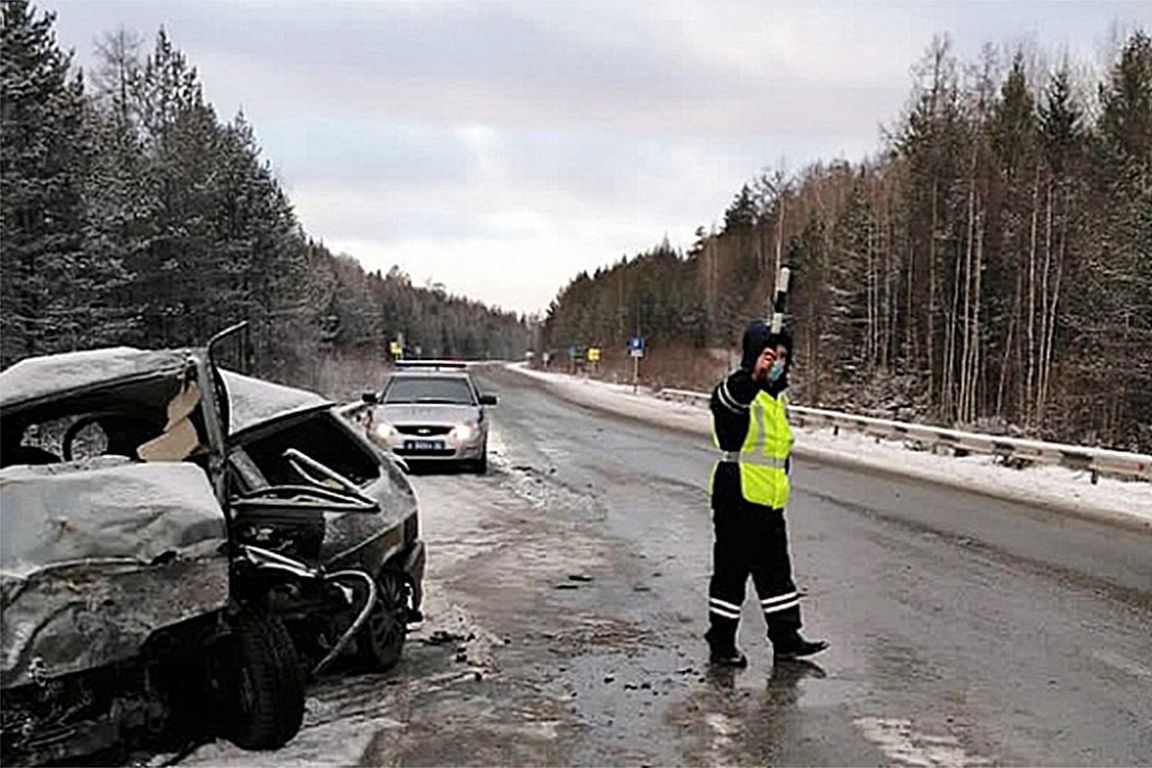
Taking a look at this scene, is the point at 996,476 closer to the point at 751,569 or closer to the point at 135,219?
the point at 751,569

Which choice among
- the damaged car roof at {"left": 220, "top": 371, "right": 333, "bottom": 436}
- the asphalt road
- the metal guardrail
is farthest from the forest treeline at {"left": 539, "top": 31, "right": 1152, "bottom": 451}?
the damaged car roof at {"left": 220, "top": 371, "right": 333, "bottom": 436}

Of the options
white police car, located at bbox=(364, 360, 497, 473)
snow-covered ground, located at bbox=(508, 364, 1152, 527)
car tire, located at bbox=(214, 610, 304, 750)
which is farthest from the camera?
white police car, located at bbox=(364, 360, 497, 473)

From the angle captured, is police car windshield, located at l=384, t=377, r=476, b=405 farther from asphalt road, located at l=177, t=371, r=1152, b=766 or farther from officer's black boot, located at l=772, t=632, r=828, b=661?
officer's black boot, located at l=772, t=632, r=828, b=661

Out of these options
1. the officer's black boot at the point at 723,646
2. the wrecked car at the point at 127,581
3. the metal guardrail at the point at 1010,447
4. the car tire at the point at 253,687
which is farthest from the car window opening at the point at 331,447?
the metal guardrail at the point at 1010,447

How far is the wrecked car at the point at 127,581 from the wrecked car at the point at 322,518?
33 centimetres

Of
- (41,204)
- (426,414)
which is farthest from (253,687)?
(41,204)

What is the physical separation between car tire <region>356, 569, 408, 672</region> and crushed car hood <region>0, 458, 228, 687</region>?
6.42 ft

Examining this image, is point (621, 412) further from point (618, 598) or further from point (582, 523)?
point (618, 598)

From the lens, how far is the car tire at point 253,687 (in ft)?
17.8

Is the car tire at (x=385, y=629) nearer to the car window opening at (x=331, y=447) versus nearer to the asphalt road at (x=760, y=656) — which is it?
the asphalt road at (x=760, y=656)

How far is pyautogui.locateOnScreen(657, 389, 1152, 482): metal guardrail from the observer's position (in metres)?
19.5

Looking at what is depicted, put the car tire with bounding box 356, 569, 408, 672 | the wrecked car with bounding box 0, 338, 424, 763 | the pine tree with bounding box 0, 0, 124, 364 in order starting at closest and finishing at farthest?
the wrecked car with bounding box 0, 338, 424, 763
the car tire with bounding box 356, 569, 408, 672
the pine tree with bounding box 0, 0, 124, 364

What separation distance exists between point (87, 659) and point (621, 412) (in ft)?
134

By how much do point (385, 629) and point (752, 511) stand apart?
2.25 m
